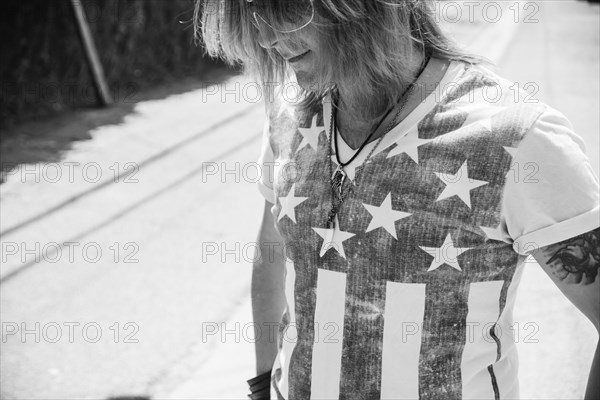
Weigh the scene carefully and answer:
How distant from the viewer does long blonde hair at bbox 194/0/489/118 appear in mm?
1123

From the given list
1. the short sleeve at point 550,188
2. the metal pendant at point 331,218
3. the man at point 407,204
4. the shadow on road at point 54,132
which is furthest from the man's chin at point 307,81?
the shadow on road at point 54,132

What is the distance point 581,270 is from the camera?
3.34 feet

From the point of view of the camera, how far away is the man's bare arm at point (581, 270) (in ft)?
3.26

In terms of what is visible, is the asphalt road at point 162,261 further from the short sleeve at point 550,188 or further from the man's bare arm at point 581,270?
the short sleeve at point 550,188

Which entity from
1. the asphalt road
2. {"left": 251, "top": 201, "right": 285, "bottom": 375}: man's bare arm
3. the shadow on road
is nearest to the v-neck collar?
{"left": 251, "top": 201, "right": 285, "bottom": 375}: man's bare arm

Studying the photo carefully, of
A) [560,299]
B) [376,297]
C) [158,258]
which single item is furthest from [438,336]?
[158,258]

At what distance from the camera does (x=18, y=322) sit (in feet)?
12.1

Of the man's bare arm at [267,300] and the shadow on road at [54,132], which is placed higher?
the man's bare arm at [267,300]

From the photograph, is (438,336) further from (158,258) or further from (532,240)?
(158,258)

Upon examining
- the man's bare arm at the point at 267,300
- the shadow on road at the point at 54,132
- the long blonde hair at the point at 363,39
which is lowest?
the shadow on road at the point at 54,132

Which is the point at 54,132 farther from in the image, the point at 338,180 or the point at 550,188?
the point at 550,188

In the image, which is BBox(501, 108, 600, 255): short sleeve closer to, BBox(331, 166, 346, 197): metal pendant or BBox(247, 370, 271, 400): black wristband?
BBox(331, 166, 346, 197): metal pendant

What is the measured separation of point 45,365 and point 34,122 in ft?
13.7

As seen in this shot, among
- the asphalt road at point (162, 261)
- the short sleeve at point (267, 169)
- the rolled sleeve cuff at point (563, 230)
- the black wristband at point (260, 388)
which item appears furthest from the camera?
the asphalt road at point (162, 261)
